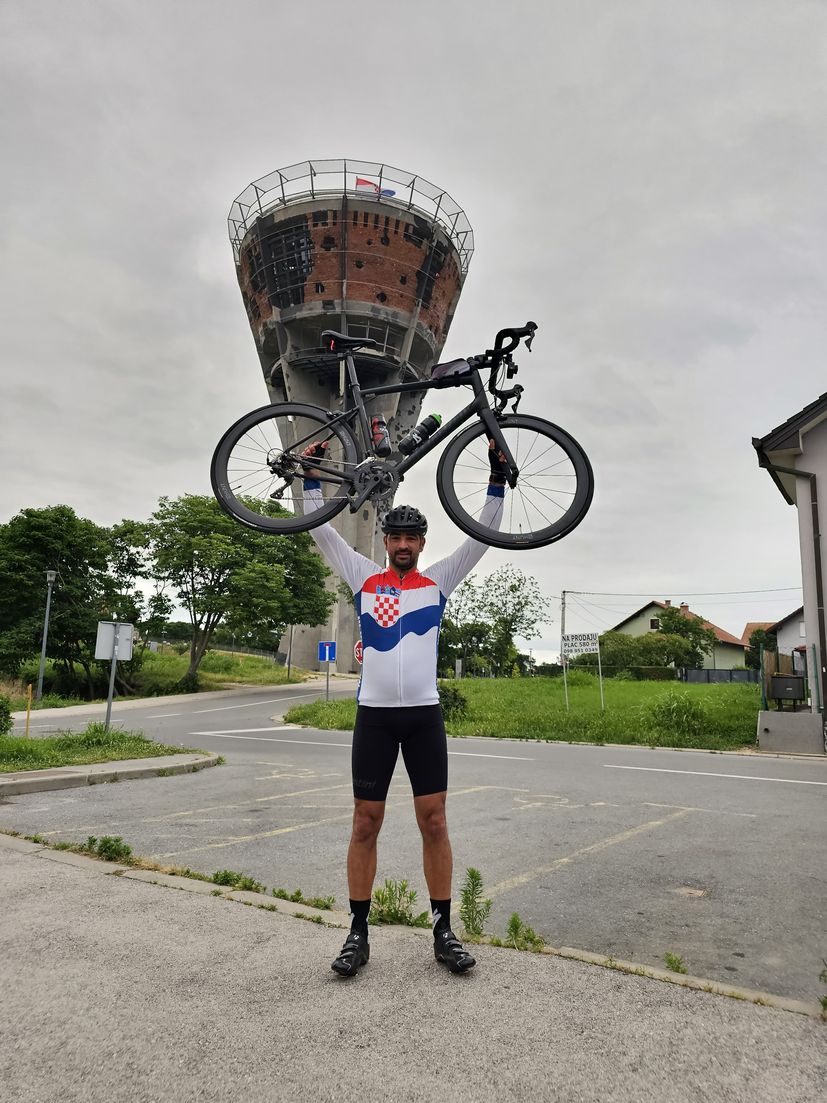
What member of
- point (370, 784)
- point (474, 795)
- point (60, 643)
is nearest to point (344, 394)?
point (370, 784)

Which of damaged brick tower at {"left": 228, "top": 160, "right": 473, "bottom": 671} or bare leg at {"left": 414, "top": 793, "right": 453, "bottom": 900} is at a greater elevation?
damaged brick tower at {"left": 228, "top": 160, "right": 473, "bottom": 671}

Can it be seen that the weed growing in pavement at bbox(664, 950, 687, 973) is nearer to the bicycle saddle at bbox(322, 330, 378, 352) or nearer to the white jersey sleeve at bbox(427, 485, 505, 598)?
the white jersey sleeve at bbox(427, 485, 505, 598)

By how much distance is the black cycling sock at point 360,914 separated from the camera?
11.9ft

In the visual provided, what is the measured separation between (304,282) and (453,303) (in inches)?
510

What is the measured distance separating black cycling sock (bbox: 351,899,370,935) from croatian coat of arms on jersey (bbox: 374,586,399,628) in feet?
4.58

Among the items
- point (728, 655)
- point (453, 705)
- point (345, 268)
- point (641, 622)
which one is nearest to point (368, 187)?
point (345, 268)

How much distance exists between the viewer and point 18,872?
5.20 metres

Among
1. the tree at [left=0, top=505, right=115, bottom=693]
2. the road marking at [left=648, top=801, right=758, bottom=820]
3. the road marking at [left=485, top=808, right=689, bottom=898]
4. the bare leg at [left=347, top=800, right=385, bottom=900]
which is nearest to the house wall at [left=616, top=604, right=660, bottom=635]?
the tree at [left=0, top=505, right=115, bottom=693]

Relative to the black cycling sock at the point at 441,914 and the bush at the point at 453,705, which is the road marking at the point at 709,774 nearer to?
the bush at the point at 453,705

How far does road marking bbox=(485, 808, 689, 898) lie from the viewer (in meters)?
5.43

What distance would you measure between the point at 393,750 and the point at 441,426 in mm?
1926

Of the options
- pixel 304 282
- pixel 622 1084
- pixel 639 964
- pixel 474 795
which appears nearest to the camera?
pixel 622 1084

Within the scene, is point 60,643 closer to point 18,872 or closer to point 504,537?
point 18,872

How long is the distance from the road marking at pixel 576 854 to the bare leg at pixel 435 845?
164cm
